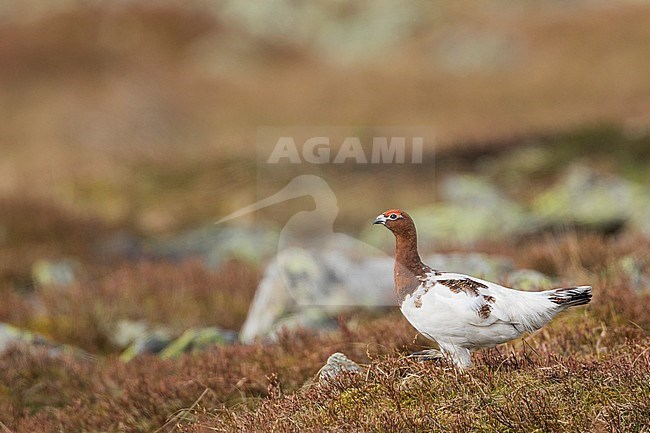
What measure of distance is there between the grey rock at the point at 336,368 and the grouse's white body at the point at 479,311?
53 centimetres

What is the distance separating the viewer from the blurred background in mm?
10531

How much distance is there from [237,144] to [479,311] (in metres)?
16.7

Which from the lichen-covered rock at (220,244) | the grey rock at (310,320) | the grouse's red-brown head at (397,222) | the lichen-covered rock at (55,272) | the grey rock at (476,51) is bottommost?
the lichen-covered rock at (220,244)

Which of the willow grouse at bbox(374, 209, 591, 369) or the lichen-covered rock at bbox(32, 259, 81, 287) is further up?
the willow grouse at bbox(374, 209, 591, 369)

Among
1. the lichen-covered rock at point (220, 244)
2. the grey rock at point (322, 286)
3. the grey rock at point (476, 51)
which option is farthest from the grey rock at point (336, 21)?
the grey rock at point (322, 286)

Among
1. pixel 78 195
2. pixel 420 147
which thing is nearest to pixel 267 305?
pixel 78 195

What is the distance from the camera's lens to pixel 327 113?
25.2 meters

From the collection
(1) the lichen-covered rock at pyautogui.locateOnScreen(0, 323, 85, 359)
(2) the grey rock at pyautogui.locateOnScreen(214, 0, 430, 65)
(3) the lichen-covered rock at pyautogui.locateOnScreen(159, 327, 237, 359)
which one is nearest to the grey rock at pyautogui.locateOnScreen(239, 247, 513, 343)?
(3) the lichen-covered rock at pyautogui.locateOnScreen(159, 327, 237, 359)

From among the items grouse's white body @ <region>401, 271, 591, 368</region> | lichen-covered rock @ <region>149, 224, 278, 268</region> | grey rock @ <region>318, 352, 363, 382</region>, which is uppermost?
grouse's white body @ <region>401, 271, 591, 368</region>

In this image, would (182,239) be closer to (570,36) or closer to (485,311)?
(485,311)

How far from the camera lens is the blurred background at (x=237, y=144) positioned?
10.5 meters

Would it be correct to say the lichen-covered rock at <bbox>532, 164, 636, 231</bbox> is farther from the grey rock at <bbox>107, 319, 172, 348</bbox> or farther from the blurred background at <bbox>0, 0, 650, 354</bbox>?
the grey rock at <bbox>107, 319, 172, 348</bbox>

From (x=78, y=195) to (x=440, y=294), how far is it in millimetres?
14297

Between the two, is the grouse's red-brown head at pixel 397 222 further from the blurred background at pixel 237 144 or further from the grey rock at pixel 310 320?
the blurred background at pixel 237 144
